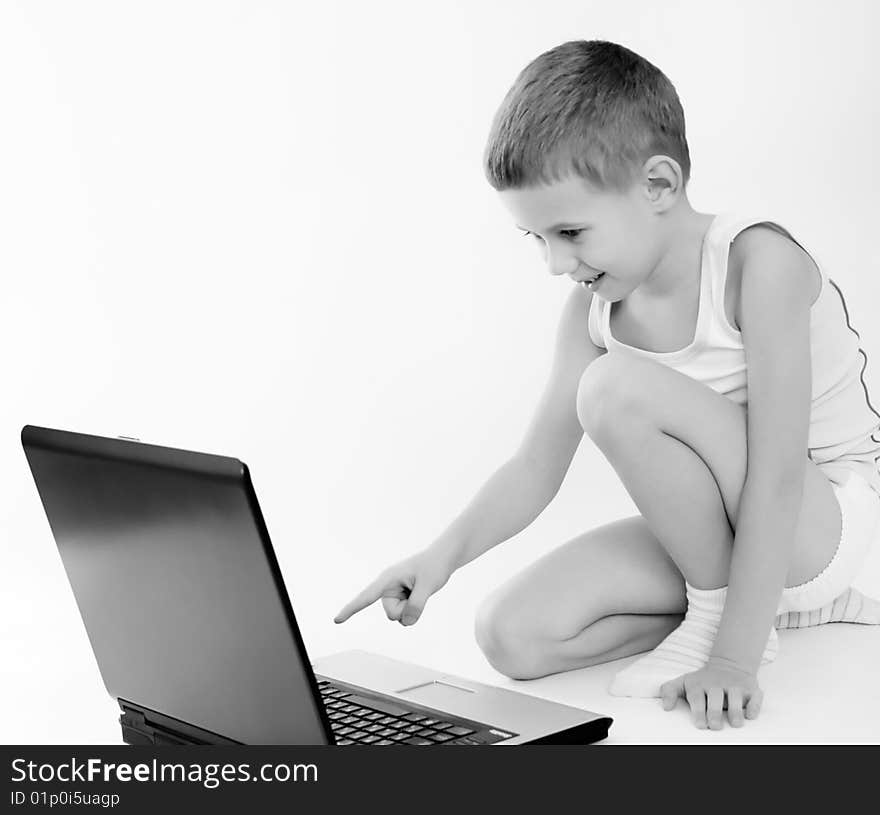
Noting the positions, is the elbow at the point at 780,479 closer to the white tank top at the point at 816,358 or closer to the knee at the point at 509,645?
the white tank top at the point at 816,358

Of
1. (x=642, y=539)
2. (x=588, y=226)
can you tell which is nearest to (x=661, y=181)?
(x=588, y=226)

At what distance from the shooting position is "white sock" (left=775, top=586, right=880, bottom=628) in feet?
5.45

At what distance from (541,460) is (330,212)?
1.09m

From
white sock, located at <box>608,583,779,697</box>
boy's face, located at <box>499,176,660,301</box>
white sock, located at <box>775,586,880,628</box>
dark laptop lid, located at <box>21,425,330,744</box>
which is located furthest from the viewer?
white sock, located at <box>775,586,880,628</box>

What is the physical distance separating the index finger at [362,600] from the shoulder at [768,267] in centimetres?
46

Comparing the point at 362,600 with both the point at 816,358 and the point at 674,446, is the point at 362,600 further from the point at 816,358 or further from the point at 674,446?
the point at 816,358

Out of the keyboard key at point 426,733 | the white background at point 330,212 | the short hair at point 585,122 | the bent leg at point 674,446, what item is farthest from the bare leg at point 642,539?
the white background at point 330,212

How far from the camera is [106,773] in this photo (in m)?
1.04

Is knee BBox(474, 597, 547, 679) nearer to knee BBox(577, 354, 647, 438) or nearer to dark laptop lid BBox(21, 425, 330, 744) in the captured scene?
knee BBox(577, 354, 647, 438)

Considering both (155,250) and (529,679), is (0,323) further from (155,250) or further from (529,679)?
(529,679)

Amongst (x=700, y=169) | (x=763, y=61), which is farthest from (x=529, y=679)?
(x=763, y=61)

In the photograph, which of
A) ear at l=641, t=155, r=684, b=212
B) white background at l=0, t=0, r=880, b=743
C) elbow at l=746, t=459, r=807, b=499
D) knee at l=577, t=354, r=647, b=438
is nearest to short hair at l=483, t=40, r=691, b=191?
ear at l=641, t=155, r=684, b=212

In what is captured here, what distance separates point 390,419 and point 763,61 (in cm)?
92

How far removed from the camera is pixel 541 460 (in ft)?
5.21
